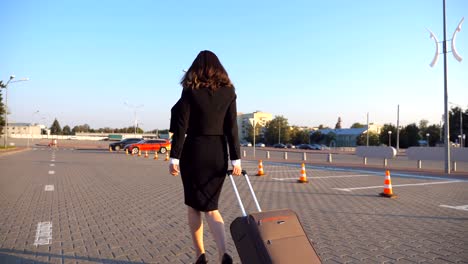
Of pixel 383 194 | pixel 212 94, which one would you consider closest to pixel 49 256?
pixel 212 94

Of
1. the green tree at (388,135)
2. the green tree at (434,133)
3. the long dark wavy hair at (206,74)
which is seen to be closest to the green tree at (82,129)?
the green tree at (388,135)

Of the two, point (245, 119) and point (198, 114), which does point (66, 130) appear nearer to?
point (245, 119)

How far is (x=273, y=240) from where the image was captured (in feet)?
9.07

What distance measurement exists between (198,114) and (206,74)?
1.22ft

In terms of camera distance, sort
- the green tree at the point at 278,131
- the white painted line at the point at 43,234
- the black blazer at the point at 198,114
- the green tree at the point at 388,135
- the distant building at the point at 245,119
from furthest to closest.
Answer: the distant building at the point at 245,119 → the green tree at the point at 278,131 → the green tree at the point at 388,135 → the white painted line at the point at 43,234 → the black blazer at the point at 198,114

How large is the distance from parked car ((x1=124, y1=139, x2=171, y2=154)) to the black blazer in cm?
3316

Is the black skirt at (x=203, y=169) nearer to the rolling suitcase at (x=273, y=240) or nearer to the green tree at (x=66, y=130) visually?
the rolling suitcase at (x=273, y=240)

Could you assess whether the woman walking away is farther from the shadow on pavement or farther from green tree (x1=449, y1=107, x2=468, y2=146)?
green tree (x1=449, y1=107, x2=468, y2=146)

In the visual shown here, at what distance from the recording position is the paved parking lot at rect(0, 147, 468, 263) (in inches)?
169

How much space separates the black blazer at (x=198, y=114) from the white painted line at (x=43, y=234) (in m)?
2.73

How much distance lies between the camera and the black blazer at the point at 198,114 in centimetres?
321

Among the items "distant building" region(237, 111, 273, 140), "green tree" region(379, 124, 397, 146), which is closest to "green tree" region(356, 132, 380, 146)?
"green tree" region(379, 124, 397, 146)

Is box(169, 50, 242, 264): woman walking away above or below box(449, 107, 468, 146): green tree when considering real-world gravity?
below

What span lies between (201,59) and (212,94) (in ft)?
1.18
